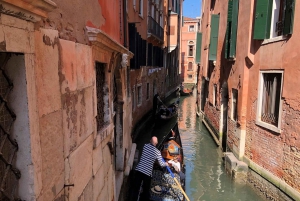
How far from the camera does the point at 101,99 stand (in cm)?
330

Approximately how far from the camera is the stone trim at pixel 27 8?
110 centimetres

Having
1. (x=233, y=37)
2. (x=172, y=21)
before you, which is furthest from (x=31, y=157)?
(x=172, y=21)

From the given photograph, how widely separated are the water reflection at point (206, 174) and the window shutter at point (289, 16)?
3.35 m

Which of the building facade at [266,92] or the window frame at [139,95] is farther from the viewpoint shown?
the window frame at [139,95]

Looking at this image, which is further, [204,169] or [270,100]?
[204,169]

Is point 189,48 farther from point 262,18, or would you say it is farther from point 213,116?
point 262,18

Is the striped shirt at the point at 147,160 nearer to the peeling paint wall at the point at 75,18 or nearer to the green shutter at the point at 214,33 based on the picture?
the peeling paint wall at the point at 75,18

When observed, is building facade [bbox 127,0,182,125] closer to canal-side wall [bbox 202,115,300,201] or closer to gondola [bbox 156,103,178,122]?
gondola [bbox 156,103,178,122]

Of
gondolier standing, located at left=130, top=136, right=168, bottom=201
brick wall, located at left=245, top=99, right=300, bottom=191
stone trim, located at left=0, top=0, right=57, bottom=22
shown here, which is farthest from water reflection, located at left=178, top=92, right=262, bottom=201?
stone trim, located at left=0, top=0, right=57, bottom=22

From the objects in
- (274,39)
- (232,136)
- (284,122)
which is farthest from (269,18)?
(232,136)

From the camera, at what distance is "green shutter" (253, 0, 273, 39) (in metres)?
5.19

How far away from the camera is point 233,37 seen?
7.03 m

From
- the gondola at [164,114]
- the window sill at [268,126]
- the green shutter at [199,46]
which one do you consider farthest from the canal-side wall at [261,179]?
the green shutter at [199,46]

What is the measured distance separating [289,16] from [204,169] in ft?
14.7
